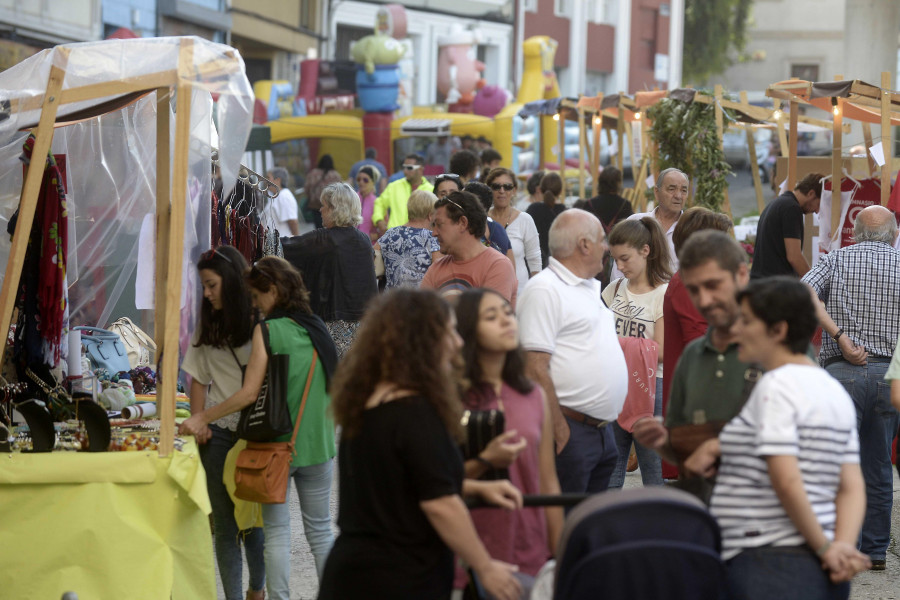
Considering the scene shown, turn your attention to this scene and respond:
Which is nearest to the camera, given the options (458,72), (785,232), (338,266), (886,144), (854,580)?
(854,580)

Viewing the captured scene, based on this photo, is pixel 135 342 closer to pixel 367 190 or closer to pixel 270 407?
pixel 270 407

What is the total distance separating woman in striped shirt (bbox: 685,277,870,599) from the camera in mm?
3129

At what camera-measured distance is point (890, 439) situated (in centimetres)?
641

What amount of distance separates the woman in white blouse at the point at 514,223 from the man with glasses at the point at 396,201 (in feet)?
8.60

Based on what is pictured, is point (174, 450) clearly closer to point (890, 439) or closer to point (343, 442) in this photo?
point (343, 442)

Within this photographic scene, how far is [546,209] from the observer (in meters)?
10.6

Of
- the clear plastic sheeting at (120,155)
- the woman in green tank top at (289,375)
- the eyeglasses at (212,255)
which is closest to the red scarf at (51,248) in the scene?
the clear plastic sheeting at (120,155)

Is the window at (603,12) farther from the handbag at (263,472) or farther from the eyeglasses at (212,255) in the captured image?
the handbag at (263,472)

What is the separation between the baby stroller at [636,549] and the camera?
301cm

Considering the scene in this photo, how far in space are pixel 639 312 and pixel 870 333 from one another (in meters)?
1.18

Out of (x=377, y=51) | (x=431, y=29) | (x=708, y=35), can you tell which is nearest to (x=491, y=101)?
(x=377, y=51)

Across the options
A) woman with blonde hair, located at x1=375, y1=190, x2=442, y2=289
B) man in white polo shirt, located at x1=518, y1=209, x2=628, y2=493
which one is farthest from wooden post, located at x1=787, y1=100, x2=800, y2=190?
man in white polo shirt, located at x1=518, y1=209, x2=628, y2=493

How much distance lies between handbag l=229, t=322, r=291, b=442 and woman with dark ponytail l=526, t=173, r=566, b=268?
5711mm

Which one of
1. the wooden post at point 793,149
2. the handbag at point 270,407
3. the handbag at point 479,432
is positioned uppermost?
the wooden post at point 793,149
